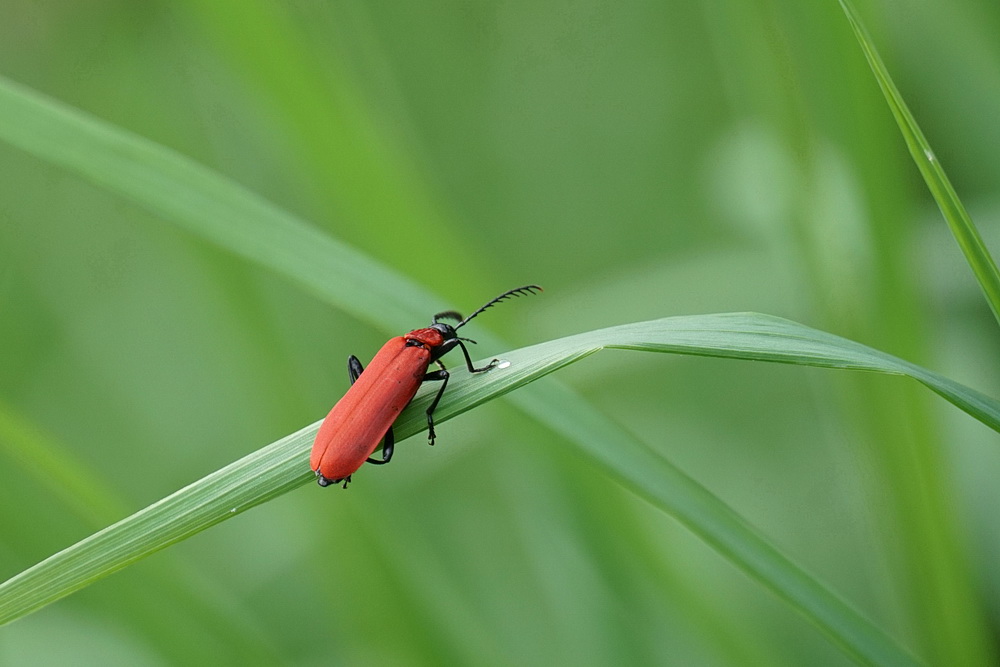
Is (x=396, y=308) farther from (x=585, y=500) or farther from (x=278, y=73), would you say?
(x=585, y=500)

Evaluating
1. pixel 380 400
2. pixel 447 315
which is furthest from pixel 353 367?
→ pixel 447 315

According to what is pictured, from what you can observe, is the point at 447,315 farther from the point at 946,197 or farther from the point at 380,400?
the point at 946,197

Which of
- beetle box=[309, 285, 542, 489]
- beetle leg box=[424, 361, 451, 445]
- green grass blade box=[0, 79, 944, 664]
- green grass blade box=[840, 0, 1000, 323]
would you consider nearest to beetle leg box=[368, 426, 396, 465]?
beetle box=[309, 285, 542, 489]

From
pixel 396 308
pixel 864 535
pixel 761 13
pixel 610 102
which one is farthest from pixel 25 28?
pixel 864 535

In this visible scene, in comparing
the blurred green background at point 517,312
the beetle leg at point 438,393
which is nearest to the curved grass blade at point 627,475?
the beetle leg at point 438,393

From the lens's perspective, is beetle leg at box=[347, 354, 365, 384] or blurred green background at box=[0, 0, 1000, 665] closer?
blurred green background at box=[0, 0, 1000, 665]

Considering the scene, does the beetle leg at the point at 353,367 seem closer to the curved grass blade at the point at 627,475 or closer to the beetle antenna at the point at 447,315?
the beetle antenna at the point at 447,315

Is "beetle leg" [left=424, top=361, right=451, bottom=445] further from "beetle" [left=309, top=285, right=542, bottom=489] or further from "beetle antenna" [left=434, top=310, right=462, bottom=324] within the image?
"beetle antenna" [left=434, top=310, right=462, bottom=324]
